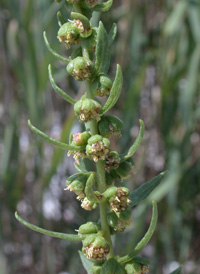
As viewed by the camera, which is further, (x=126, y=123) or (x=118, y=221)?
(x=126, y=123)

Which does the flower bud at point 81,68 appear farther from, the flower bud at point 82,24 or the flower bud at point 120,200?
the flower bud at point 120,200

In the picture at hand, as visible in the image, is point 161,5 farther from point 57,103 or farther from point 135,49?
point 57,103

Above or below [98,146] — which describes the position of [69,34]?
above

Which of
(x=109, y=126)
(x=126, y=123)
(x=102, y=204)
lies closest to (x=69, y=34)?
(x=109, y=126)

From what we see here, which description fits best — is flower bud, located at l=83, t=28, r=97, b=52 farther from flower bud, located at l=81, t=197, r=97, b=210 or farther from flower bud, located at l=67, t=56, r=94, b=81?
flower bud, located at l=81, t=197, r=97, b=210

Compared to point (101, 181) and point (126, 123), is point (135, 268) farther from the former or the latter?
point (126, 123)

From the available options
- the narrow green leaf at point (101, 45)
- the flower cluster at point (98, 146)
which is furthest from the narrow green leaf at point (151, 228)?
the narrow green leaf at point (101, 45)

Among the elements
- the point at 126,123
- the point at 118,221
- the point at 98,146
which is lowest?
the point at 126,123
